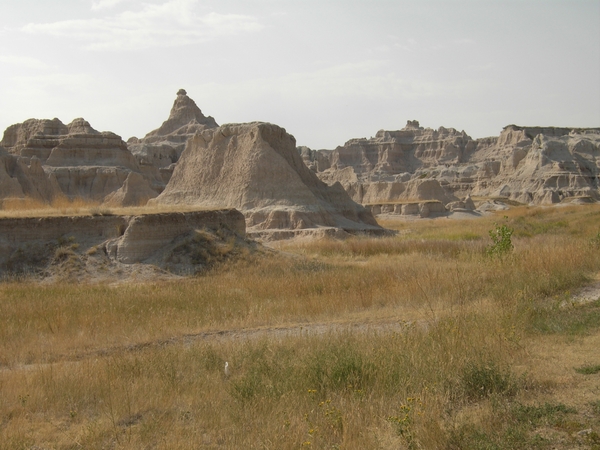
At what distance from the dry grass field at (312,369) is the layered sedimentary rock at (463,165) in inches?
2310

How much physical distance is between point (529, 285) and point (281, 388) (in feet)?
22.5

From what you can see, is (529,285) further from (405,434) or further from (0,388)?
(0,388)

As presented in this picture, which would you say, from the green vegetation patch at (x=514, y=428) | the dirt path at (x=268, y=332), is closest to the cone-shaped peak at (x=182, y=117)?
the dirt path at (x=268, y=332)

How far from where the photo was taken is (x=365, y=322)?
10531 mm

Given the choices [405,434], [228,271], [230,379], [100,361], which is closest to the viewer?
[405,434]

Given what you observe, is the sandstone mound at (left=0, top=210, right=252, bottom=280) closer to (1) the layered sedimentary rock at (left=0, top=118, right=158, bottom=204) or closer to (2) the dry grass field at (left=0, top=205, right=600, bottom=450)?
(2) the dry grass field at (left=0, top=205, right=600, bottom=450)

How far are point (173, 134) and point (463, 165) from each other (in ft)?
204

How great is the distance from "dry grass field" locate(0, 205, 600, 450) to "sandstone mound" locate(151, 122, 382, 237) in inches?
832

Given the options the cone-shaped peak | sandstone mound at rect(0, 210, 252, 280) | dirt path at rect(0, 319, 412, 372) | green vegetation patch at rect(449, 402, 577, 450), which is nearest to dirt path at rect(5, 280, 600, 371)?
dirt path at rect(0, 319, 412, 372)

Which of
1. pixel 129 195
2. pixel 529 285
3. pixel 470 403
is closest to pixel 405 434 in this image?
pixel 470 403

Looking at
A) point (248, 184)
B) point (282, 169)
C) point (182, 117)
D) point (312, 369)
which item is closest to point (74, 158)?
point (182, 117)

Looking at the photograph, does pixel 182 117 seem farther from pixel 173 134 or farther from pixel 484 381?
pixel 484 381

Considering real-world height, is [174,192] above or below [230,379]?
above

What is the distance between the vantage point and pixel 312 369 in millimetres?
6664
